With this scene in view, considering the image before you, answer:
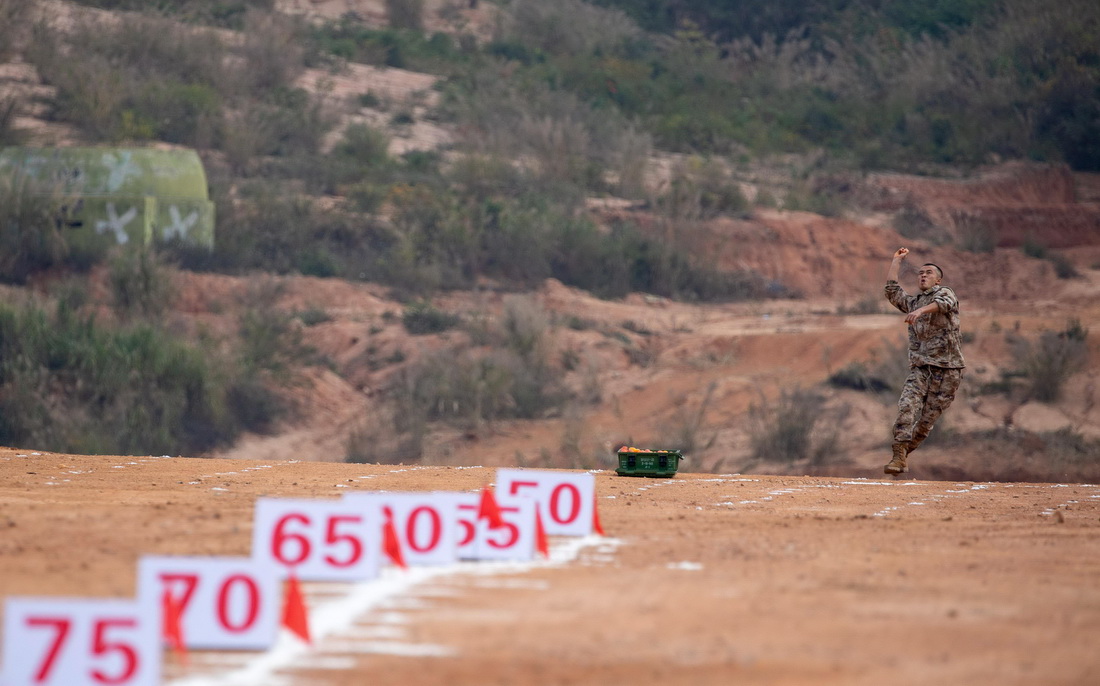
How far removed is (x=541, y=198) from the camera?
116 feet

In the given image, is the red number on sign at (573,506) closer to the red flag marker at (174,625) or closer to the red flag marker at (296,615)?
the red flag marker at (296,615)

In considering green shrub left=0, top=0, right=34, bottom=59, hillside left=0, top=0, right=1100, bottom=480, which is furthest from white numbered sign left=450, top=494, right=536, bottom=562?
green shrub left=0, top=0, right=34, bottom=59

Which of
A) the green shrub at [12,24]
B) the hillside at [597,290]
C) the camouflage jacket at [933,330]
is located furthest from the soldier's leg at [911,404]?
the green shrub at [12,24]

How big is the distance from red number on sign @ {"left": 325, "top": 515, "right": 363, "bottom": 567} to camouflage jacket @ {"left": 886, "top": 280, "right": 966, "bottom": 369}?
25.6 ft

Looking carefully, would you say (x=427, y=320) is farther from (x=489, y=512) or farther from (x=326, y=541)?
(x=326, y=541)

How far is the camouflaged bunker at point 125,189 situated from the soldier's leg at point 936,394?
19.8 metres

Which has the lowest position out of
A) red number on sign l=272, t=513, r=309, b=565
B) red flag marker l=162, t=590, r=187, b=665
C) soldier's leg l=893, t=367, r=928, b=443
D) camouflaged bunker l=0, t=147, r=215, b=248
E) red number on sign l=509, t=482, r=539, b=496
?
red flag marker l=162, t=590, r=187, b=665

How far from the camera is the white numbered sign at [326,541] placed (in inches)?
292

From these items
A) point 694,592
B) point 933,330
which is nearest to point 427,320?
point 933,330

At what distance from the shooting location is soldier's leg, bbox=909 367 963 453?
14250mm

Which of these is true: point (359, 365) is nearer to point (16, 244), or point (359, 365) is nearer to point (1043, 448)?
point (16, 244)

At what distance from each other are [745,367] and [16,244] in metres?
14.2

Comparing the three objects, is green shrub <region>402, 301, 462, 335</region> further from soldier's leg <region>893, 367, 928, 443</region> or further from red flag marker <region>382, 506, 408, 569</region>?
red flag marker <region>382, 506, 408, 569</region>

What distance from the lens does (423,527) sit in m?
8.29
